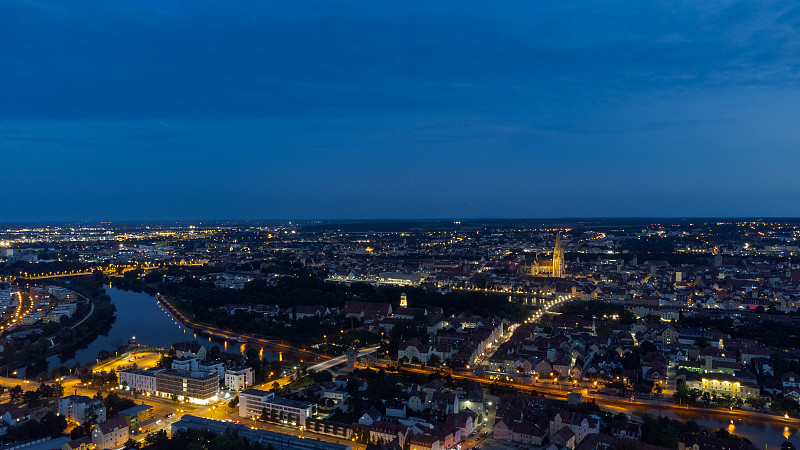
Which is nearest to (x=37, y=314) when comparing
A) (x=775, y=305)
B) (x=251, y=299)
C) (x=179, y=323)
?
(x=179, y=323)

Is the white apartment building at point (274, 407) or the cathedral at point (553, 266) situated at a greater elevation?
the cathedral at point (553, 266)

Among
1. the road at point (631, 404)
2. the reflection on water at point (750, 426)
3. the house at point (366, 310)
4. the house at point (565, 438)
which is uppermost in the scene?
the house at point (366, 310)

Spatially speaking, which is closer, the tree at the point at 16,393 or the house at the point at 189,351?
the tree at the point at 16,393

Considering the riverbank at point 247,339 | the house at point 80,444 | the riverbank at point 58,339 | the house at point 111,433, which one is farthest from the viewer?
the riverbank at point 247,339

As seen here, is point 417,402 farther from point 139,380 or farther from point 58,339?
point 58,339

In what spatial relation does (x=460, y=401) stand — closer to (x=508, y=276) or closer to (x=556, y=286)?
(x=556, y=286)

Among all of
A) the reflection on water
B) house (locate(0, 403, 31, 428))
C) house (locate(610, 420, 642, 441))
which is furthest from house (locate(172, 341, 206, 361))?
the reflection on water

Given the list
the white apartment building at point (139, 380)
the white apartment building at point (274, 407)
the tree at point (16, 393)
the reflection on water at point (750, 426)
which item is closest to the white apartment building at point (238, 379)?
the white apartment building at point (274, 407)

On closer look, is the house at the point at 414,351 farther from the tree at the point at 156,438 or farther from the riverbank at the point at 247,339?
the tree at the point at 156,438
